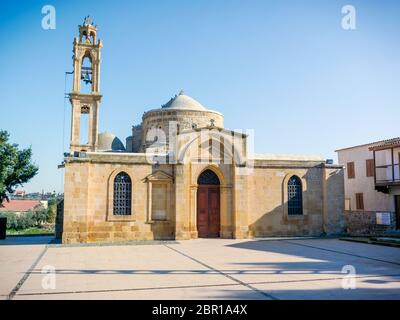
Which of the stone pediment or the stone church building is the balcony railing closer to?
the stone church building

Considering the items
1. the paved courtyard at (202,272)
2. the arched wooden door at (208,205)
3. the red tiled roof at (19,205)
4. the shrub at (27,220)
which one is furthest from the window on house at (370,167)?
the red tiled roof at (19,205)

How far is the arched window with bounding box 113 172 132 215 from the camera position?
59.8 ft

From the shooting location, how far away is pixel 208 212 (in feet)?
64.5

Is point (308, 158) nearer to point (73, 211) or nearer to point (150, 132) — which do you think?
point (150, 132)

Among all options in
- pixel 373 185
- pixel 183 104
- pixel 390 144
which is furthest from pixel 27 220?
pixel 390 144

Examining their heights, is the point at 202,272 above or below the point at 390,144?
below

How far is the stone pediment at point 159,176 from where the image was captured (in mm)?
18625

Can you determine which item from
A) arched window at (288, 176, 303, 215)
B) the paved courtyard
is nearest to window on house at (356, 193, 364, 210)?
arched window at (288, 176, 303, 215)

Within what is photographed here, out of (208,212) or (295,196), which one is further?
(295,196)

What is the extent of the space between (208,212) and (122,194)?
14.8 ft

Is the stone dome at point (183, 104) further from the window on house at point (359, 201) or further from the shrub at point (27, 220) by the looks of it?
the shrub at point (27, 220)

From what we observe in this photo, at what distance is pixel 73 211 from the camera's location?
1722cm

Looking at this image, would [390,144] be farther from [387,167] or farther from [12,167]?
[12,167]

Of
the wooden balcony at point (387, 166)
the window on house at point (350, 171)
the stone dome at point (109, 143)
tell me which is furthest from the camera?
the window on house at point (350, 171)
